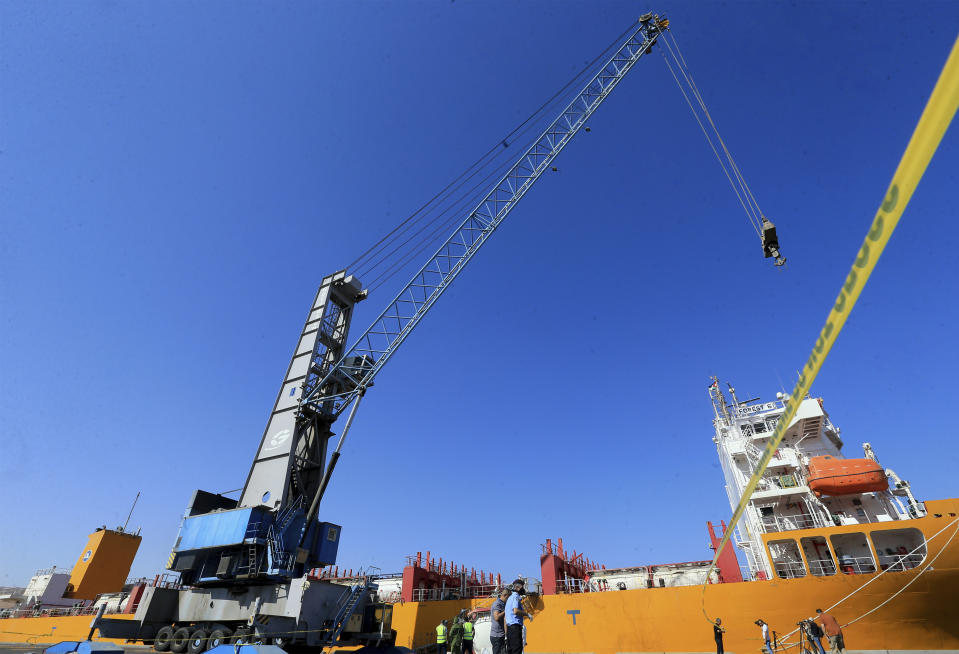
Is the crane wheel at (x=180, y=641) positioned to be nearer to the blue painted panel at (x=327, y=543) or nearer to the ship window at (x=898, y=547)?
the blue painted panel at (x=327, y=543)

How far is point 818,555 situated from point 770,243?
43.2 ft

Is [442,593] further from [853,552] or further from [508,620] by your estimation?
[508,620]

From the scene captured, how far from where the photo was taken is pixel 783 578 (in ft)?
55.3

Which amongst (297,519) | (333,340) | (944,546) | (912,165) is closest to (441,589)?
(297,519)

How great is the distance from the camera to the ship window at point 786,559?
17766mm

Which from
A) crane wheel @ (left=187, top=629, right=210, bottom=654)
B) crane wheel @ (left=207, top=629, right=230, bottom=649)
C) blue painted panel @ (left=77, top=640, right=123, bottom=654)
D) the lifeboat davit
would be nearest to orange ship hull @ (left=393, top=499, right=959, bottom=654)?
the lifeboat davit

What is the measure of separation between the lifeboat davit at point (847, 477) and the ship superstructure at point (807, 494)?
0.03 metres

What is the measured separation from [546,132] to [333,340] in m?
17.2

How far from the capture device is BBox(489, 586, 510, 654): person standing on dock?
7364mm

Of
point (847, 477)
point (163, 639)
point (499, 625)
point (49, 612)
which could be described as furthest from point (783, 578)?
point (49, 612)

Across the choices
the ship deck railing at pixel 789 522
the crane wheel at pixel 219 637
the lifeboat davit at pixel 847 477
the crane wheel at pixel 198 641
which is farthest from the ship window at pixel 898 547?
the crane wheel at pixel 198 641

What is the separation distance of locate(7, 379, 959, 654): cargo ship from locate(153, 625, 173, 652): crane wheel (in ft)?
7.01

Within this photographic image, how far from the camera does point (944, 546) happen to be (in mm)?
14320

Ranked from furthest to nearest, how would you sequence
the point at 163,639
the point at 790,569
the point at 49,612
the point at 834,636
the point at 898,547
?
the point at 49,612
the point at 790,569
the point at 898,547
the point at 163,639
the point at 834,636
